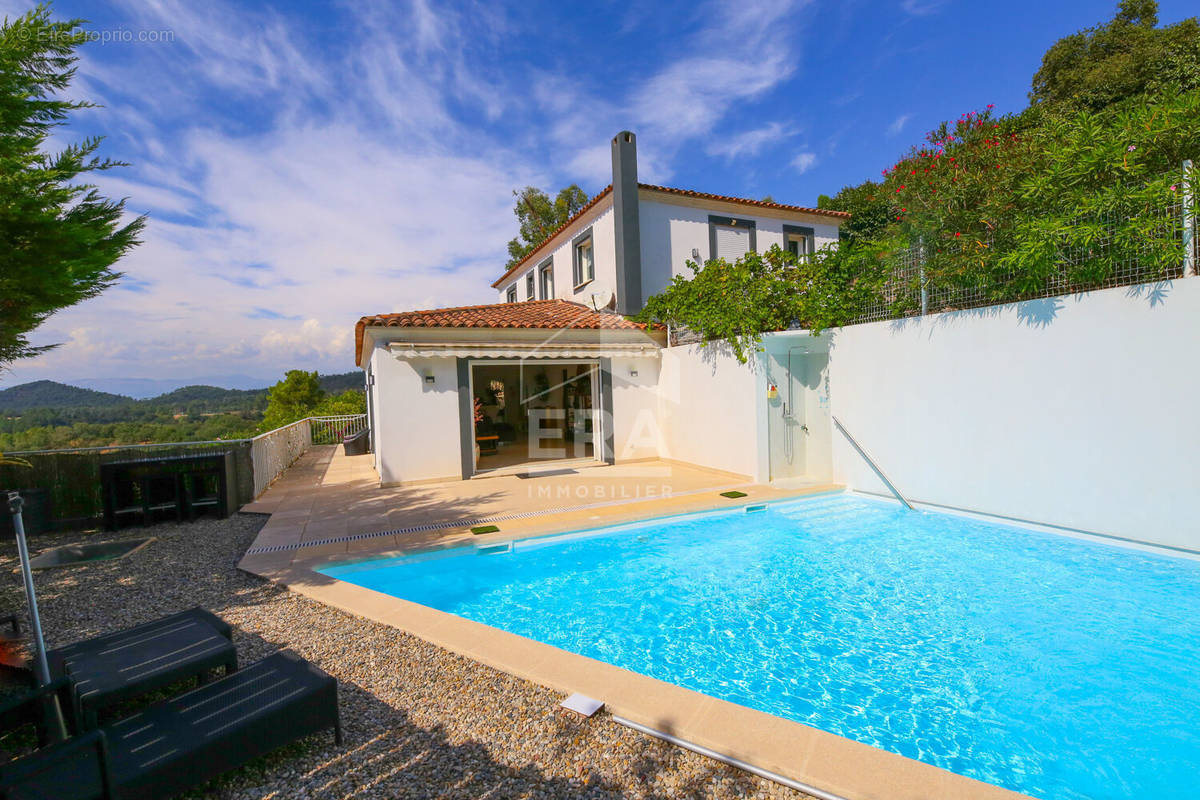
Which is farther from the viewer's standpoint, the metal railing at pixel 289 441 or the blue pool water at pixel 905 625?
A: the metal railing at pixel 289 441

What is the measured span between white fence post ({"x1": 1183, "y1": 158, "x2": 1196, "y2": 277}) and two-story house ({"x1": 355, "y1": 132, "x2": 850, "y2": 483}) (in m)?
10.5

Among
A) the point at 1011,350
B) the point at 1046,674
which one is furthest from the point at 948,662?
the point at 1011,350

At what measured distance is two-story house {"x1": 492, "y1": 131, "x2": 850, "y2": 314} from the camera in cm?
2442

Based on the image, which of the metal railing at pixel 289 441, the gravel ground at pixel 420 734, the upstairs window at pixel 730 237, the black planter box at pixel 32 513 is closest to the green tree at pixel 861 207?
the upstairs window at pixel 730 237

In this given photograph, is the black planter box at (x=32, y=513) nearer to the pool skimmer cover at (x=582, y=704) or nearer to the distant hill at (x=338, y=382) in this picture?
the pool skimmer cover at (x=582, y=704)

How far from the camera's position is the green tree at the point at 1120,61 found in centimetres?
2981

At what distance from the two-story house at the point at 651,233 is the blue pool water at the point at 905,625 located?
1430 centimetres

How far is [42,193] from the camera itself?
1096 cm

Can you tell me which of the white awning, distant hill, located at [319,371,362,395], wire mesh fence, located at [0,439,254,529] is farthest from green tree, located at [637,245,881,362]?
distant hill, located at [319,371,362,395]

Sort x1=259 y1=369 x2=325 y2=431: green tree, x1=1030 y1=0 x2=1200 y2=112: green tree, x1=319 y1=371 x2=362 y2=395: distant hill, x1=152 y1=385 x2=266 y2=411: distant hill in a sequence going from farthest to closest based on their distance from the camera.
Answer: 1. x1=319 y1=371 x2=362 y2=395: distant hill
2. x1=259 y1=369 x2=325 y2=431: green tree
3. x1=152 y1=385 x2=266 y2=411: distant hill
4. x1=1030 y1=0 x2=1200 y2=112: green tree

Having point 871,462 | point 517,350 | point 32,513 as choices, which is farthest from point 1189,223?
point 32,513

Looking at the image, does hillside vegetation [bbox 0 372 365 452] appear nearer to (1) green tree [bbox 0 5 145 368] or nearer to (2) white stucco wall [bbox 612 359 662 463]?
(1) green tree [bbox 0 5 145 368]

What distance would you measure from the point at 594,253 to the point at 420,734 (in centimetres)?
2428

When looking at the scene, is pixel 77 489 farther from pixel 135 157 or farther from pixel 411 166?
pixel 411 166
